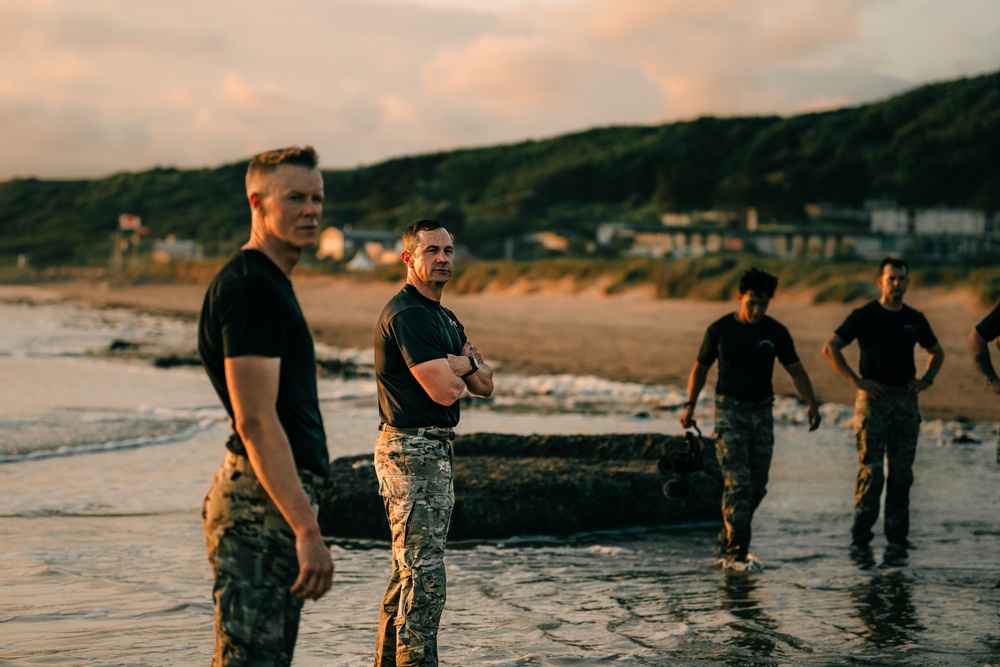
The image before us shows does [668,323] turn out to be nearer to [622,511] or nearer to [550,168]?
[622,511]

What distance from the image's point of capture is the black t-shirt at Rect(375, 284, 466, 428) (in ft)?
16.0

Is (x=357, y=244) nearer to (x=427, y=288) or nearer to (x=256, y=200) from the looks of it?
(x=427, y=288)

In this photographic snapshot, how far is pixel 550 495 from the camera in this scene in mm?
9305

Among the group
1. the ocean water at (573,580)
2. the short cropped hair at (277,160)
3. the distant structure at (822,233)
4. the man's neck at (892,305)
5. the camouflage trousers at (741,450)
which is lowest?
the ocean water at (573,580)

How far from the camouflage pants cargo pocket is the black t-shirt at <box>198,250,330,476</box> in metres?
0.16

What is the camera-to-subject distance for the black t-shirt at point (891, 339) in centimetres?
854

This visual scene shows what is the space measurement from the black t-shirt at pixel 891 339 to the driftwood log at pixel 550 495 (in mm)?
1514

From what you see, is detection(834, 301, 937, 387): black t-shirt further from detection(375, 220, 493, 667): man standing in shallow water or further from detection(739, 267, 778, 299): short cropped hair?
detection(375, 220, 493, 667): man standing in shallow water

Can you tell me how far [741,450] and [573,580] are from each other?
1.51 metres

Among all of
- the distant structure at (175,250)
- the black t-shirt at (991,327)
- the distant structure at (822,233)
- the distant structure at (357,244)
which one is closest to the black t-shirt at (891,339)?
the black t-shirt at (991,327)

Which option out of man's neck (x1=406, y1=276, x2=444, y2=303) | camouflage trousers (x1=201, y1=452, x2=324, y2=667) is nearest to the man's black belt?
man's neck (x1=406, y1=276, x2=444, y2=303)

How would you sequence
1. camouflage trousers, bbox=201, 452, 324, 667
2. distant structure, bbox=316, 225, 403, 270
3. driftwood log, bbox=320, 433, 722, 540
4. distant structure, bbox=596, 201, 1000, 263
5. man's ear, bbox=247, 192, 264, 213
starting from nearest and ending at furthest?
camouflage trousers, bbox=201, 452, 324, 667 < man's ear, bbox=247, 192, 264, 213 < driftwood log, bbox=320, 433, 722, 540 < distant structure, bbox=596, 201, 1000, 263 < distant structure, bbox=316, 225, 403, 270

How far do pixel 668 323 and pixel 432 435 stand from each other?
3129 cm

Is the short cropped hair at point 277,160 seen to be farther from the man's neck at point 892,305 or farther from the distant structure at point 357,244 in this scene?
the distant structure at point 357,244
